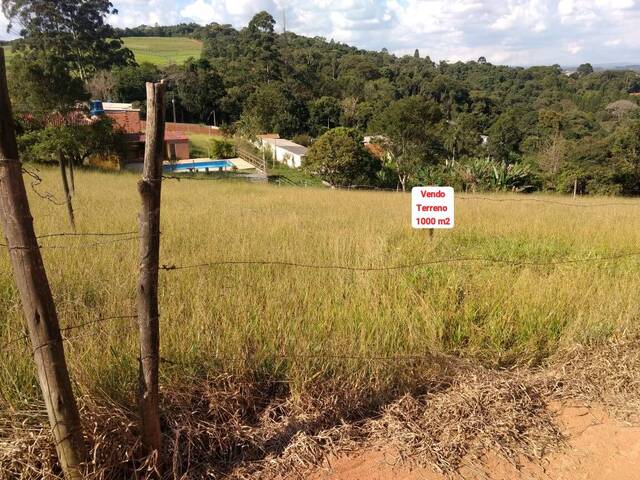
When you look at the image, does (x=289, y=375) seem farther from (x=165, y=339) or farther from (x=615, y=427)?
(x=615, y=427)

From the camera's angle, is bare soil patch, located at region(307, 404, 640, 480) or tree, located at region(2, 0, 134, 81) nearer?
bare soil patch, located at region(307, 404, 640, 480)

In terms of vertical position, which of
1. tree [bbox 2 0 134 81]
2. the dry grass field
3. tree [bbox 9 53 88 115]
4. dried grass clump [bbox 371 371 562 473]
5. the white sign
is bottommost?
dried grass clump [bbox 371 371 562 473]

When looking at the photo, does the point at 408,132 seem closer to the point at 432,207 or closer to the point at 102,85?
the point at 102,85

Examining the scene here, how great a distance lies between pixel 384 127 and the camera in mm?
40031

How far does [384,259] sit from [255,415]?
8.66 feet

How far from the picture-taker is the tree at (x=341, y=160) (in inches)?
1314

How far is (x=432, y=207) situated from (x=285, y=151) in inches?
1560

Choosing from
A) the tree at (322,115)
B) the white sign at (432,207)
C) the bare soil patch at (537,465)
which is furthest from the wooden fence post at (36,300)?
the tree at (322,115)

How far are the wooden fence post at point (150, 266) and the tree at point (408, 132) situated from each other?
36.1 m

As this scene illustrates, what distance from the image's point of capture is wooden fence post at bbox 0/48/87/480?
1.94 m

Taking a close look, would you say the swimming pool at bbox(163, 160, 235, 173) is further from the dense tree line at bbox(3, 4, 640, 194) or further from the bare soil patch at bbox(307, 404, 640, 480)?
the bare soil patch at bbox(307, 404, 640, 480)

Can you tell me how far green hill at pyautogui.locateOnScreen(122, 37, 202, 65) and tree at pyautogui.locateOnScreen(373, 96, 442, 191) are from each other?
59.7 metres

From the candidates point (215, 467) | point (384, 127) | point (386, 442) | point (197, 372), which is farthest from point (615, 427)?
point (384, 127)

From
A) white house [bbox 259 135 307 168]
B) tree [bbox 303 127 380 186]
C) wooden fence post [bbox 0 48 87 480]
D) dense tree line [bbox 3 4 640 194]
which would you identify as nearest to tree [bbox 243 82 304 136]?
dense tree line [bbox 3 4 640 194]
